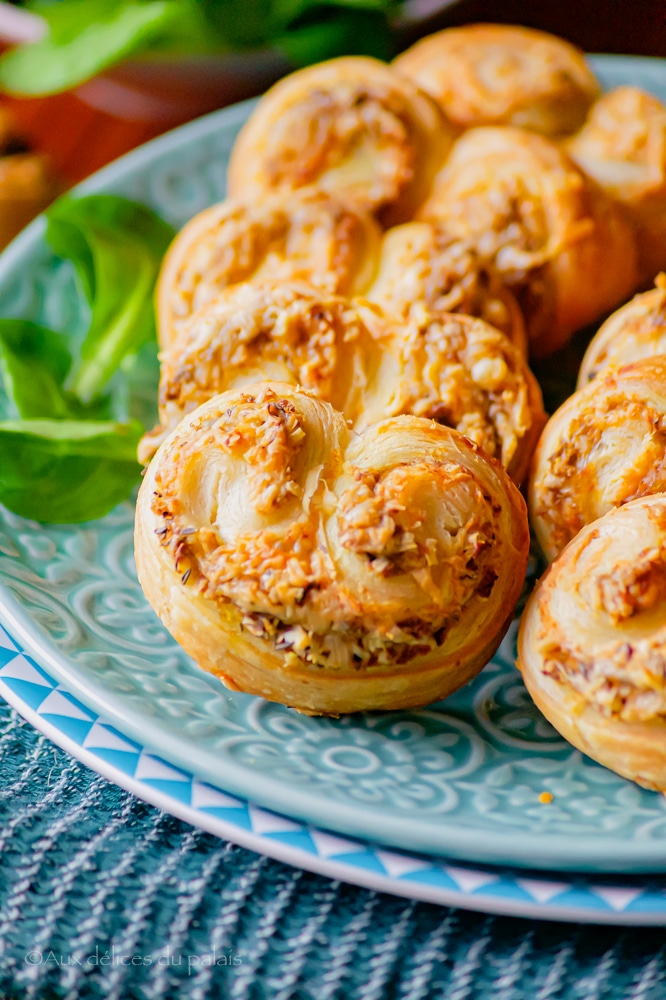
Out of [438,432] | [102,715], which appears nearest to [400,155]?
[438,432]

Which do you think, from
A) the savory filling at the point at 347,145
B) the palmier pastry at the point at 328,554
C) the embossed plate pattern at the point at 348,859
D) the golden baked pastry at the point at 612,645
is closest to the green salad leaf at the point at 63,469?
the palmier pastry at the point at 328,554

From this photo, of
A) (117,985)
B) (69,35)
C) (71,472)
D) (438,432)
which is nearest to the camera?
(117,985)

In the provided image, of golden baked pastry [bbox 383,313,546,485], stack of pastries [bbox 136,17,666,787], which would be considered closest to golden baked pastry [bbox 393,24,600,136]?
stack of pastries [bbox 136,17,666,787]

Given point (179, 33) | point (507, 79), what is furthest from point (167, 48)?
point (507, 79)

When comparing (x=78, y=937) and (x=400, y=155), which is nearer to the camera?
(x=78, y=937)

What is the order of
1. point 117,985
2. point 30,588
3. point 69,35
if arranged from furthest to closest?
point 69,35 → point 30,588 → point 117,985

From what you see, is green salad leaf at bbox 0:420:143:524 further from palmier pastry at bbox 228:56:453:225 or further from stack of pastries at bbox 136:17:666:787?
palmier pastry at bbox 228:56:453:225

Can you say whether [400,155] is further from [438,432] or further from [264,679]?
[264,679]

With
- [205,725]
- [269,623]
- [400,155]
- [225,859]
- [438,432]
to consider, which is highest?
[400,155]

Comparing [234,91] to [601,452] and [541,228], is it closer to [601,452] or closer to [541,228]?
[541,228]
